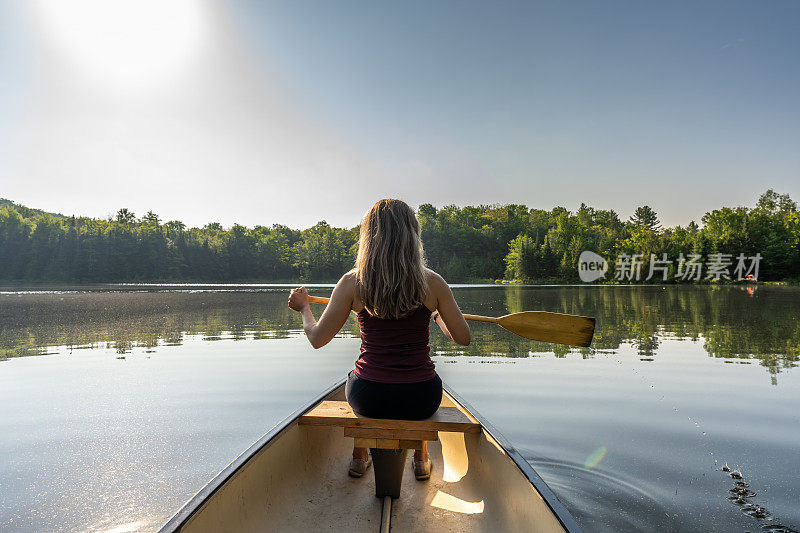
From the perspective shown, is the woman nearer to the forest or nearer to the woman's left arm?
the woman's left arm

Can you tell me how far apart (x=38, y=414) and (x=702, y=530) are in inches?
274

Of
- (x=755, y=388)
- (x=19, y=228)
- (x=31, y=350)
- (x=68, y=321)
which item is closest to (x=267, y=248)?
(x=19, y=228)

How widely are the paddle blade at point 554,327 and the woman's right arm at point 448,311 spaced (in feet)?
3.08

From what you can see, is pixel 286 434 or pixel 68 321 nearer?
pixel 286 434

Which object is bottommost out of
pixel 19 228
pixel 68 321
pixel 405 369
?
pixel 68 321

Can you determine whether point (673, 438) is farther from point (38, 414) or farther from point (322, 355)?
point (38, 414)

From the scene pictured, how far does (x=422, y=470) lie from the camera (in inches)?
130

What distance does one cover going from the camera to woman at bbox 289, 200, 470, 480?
2486 millimetres

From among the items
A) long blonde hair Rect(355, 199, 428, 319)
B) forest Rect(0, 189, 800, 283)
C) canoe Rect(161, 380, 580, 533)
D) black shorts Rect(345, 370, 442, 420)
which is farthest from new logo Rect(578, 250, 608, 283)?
long blonde hair Rect(355, 199, 428, 319)

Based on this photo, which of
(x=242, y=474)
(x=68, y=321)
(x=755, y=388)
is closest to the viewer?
(x=242, y=474)

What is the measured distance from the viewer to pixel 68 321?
643 inches

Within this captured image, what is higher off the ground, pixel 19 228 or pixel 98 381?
pixel 19 228

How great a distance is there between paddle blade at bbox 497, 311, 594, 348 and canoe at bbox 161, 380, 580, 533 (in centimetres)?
77

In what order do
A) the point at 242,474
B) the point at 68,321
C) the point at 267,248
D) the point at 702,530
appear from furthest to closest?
the point at 267,248, the point at 68,321, the point at 702,530, the point at 242,474
